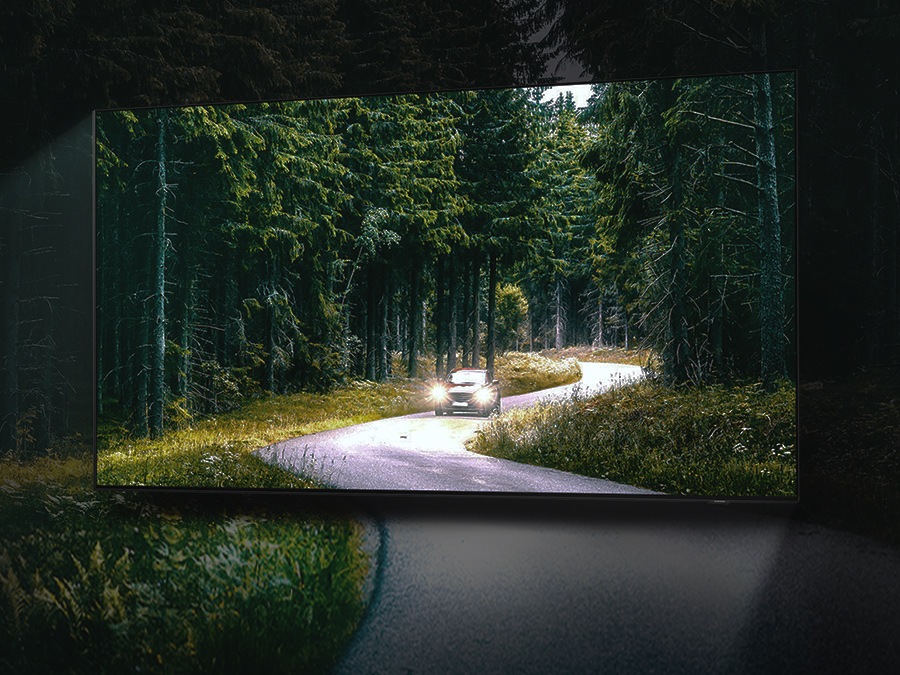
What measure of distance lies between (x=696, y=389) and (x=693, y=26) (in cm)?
732

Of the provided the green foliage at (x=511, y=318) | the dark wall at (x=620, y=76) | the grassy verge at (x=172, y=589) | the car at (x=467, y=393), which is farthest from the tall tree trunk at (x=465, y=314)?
the dark wall at (x=620, y=76)

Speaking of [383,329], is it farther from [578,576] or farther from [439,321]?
[578,576]

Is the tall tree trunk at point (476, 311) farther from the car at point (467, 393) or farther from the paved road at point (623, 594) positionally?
the paved road at point (623, 594)

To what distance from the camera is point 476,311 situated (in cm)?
1070

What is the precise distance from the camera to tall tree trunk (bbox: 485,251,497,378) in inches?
415

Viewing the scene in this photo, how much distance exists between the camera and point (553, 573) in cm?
800

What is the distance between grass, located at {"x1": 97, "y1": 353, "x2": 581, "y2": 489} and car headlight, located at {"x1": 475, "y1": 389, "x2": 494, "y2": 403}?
0.19 meters

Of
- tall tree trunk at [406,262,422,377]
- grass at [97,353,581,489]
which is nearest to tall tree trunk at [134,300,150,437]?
grass at [97,353,581,489]

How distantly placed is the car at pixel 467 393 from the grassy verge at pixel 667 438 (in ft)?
0.82

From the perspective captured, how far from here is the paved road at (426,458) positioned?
9.90 meters

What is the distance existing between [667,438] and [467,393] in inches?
92.6

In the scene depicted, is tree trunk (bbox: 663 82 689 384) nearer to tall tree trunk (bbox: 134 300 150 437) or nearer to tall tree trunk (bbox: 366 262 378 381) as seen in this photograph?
tall tree trunk (bbox: 366 262 378 381)

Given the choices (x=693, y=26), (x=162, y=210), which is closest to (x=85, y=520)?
(x=162, y=210)

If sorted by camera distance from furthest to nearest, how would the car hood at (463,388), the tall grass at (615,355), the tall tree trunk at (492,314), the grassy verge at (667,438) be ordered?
1. the tall tree trunk at (492,314)
2. the car hood at (463,388)
3. the tall grass at (615,355)
4. the grassy verge at (667,438)
